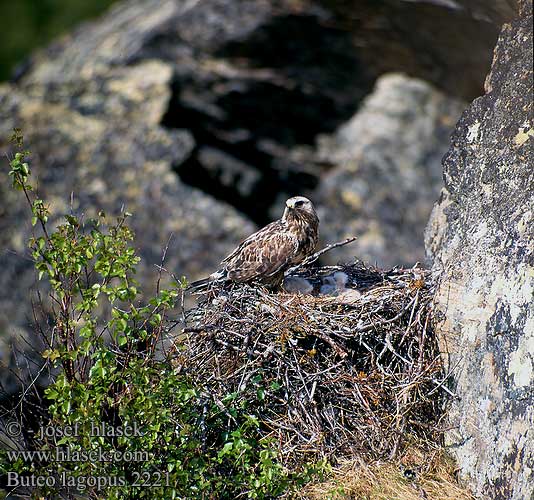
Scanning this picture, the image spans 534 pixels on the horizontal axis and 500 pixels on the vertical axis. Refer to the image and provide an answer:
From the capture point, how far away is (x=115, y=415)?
6.09m

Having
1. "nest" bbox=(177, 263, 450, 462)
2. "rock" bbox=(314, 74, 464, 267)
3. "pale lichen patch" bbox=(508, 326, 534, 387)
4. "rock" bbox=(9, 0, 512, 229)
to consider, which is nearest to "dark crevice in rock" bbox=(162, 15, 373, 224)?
"rock" bbox=(9, 0, 512, 229)

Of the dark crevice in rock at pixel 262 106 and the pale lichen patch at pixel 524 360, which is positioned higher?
the pale lichen patch at pixel 524 360

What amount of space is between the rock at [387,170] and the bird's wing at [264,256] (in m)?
6.22

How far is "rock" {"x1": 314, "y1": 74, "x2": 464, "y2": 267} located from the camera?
584 inches

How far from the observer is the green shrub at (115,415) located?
5688 millimetres

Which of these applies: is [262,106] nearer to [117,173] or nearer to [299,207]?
[117,173]

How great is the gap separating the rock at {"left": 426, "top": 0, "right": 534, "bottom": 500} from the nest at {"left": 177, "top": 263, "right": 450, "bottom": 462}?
0.84ft

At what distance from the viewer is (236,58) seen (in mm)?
15070

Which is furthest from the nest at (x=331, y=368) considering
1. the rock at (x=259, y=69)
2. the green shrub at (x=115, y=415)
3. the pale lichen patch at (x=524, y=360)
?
the rock at (x=259, y=69)

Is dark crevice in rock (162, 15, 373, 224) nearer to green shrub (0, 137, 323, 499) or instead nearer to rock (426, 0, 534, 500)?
rock (426, 0, 534, 500)

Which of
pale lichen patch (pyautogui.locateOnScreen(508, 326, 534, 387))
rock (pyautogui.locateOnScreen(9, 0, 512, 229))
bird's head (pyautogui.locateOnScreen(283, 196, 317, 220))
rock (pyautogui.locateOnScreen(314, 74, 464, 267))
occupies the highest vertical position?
pale lichen patch (pyautogui.locateOnScreen(508, 326, 534, 387))

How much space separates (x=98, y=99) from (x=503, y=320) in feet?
34.6

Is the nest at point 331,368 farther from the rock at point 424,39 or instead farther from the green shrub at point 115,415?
the rock at point 424,39

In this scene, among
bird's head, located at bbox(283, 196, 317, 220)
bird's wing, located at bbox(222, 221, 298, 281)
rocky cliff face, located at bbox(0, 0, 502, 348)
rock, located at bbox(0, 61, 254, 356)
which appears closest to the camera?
bird's wing, located at bbox(222, 221, 298, 281)
